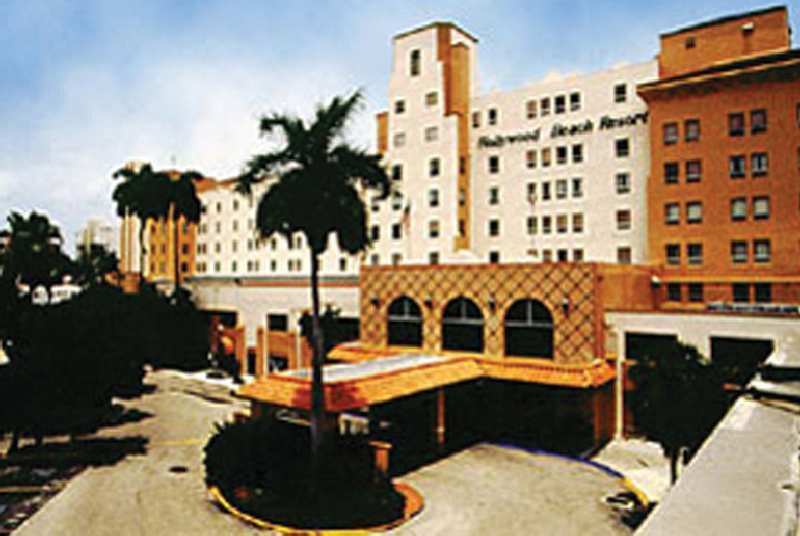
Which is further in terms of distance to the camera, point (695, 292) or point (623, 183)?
point (623, 183)

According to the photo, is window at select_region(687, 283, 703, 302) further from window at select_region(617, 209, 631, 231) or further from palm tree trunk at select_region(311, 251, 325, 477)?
palm tree trunk at select_region(311, 251, 325, 477)

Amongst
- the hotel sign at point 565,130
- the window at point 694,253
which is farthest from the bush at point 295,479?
the hotel sign at point 565,130

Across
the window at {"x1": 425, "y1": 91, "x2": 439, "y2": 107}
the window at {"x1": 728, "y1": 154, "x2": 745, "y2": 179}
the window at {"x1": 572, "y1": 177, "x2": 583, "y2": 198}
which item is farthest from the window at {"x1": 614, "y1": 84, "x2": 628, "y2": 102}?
the window at {"x1": 425, "y1": 91, "x2": 439, "y2": 107}

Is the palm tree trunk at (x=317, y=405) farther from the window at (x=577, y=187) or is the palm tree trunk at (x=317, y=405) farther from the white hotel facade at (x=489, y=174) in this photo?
the window at (x=577, y=187)

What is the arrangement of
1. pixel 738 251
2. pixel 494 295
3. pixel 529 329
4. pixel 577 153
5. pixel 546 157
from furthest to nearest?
pixel 546 157
pixel 577 153
pixel 738 251
pixel 494 295
pixel 529 329

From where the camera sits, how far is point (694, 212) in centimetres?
4659

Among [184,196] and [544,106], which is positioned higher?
[544,106]

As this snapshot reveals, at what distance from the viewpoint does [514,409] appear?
127 feet

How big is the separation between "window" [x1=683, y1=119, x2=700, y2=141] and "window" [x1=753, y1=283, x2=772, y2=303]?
1170 centimetres

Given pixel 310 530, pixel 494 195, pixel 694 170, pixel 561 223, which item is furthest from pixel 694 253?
pixel 310 530

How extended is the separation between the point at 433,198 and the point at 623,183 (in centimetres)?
1839

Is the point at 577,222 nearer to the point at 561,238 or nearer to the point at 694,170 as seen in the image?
the point at 561,238

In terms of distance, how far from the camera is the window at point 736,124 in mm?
44575

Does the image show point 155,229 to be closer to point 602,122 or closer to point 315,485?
point 602,122
